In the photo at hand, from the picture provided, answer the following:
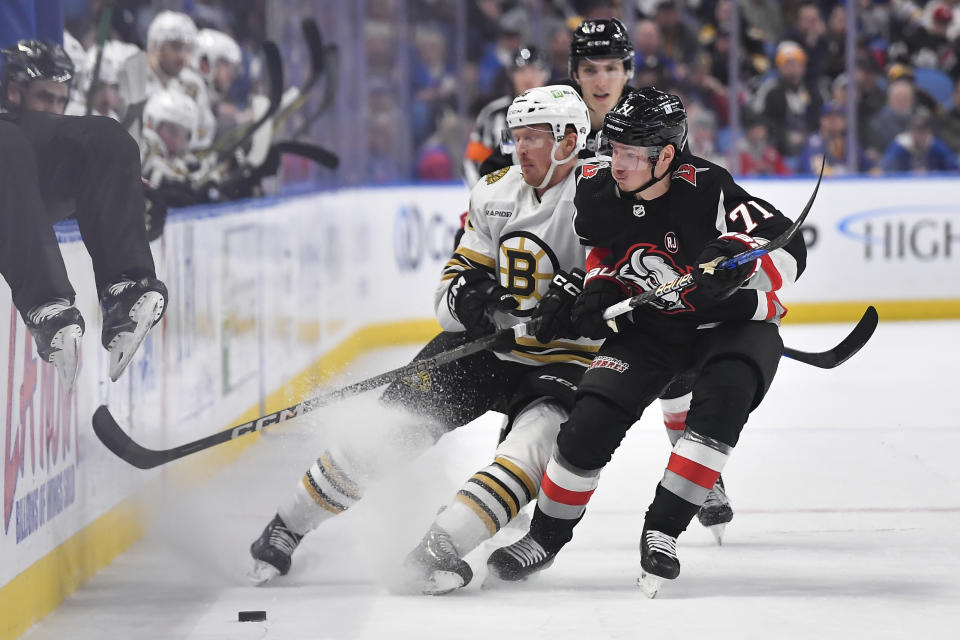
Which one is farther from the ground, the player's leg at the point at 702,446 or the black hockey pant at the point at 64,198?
the black hockey pant at the point at 64,198

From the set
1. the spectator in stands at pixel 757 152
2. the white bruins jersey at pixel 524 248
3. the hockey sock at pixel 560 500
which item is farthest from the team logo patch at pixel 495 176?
the spectator in stands at pixel 757 152

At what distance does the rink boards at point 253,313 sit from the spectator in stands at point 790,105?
0.36 m

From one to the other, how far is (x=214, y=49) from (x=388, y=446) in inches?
96.7

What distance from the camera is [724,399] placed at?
2988 mm

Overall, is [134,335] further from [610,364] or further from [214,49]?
[214,49]

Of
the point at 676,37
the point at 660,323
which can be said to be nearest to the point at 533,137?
the point at 660,323

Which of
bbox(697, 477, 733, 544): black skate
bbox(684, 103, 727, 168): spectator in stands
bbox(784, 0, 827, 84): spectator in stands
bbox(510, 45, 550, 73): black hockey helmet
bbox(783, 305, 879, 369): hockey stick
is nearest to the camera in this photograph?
bbox(783, 305, 879, 369): hockey stick

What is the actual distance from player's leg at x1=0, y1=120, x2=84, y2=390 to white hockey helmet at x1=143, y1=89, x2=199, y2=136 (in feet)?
3.88

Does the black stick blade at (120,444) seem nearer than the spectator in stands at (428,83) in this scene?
Yes

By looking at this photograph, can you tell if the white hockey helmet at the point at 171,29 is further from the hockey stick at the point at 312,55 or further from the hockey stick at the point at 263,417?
the hockey stick at the point at 312,55

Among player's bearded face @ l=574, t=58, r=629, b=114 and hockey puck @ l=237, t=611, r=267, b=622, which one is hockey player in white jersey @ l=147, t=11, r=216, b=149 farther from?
hockey puck @ l=237, t=611, r=267, b=622

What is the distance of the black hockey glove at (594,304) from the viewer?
10.3ft

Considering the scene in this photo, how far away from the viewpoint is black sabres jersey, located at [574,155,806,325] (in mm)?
3100

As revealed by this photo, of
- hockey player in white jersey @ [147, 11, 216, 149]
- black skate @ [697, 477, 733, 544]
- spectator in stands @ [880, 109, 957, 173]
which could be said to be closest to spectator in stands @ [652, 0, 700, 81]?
spectator in stands @ [880, 109, 957, 173]
